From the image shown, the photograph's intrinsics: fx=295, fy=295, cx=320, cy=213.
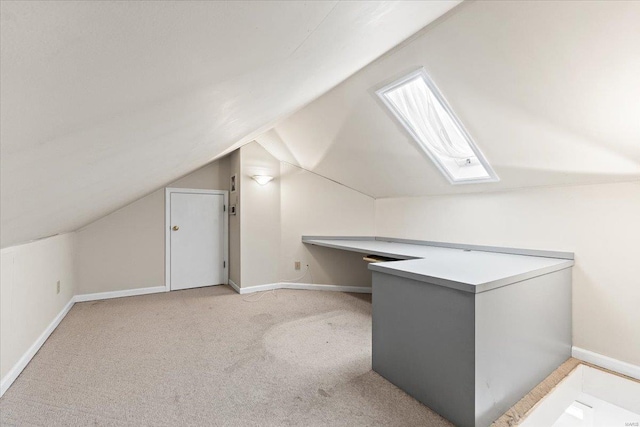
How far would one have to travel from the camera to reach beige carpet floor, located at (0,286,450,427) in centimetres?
164

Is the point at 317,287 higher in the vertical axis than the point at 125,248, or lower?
lower

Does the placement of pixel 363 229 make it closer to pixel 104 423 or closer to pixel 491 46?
pixel 491 46

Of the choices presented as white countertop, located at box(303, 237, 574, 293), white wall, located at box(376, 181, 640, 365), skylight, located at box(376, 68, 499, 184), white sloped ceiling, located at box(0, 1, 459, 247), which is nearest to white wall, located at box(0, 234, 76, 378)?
white sloped ceiling, located at box(0, 1, 459, 247)

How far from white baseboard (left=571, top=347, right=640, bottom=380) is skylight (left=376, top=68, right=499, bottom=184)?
1.51 m

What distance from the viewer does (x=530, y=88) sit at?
5.91 feet

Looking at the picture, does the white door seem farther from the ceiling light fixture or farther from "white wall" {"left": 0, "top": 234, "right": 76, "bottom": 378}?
"white wall" {"left": 0, "top": 234, "right": 76, "bottom": 378}

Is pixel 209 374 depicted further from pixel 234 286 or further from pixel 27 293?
pixel 234 286

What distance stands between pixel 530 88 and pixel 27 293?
149 inches

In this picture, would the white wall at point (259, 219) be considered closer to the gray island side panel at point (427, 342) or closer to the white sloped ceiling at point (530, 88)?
the white sloped ceiling at point (530, 88)

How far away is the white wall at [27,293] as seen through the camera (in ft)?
6.21

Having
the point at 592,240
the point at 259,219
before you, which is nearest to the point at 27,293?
the point at 259,219

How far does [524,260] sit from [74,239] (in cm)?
480

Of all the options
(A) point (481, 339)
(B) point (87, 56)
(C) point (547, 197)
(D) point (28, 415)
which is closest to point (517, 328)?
(A) point (481, 339)

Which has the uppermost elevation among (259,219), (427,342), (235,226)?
(259,219)
